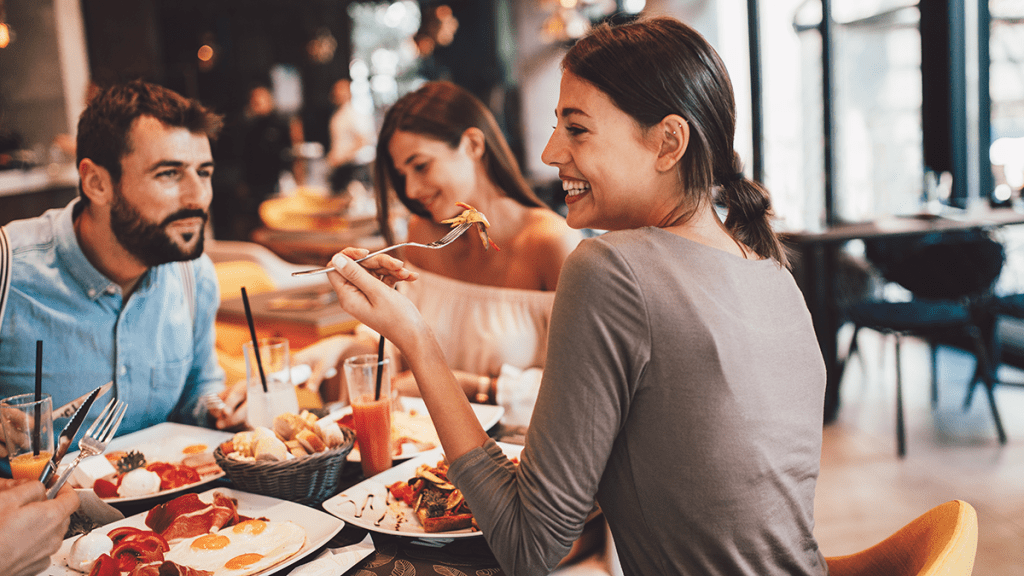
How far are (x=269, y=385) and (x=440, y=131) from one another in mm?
978

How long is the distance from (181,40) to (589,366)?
33.4 feet

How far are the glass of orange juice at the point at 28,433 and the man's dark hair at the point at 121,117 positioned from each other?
0.67 m

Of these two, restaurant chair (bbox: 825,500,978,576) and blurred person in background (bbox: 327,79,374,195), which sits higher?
blurred person in background (bbox: 327,79,374,195)

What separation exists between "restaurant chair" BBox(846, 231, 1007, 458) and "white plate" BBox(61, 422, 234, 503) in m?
3.13

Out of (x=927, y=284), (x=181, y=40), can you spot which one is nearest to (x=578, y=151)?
(x=927, y=284)

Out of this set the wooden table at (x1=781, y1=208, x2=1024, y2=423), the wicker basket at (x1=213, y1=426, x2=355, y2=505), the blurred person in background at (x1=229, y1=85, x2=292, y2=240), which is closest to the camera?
the wicker basket at (x1=213, y1=426, x2=355, y2=505)

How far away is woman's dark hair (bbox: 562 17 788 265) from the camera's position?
3.27 feet

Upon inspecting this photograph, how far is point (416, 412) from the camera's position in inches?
67.8

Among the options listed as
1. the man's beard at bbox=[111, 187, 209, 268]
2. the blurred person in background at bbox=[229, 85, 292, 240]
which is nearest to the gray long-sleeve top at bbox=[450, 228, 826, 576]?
the man's beard at bbox=[111, 187, 209, 268]

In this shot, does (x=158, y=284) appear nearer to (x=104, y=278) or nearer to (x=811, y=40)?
(x=104, y=278)

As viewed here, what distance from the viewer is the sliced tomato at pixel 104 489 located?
1.29m

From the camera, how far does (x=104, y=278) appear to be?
1.67 metres

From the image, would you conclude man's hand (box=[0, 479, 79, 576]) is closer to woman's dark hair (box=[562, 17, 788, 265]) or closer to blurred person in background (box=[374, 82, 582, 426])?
woman's dark hair (box=[562, 17, 788, 265])

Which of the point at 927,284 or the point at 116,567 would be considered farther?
the point at 927,284
